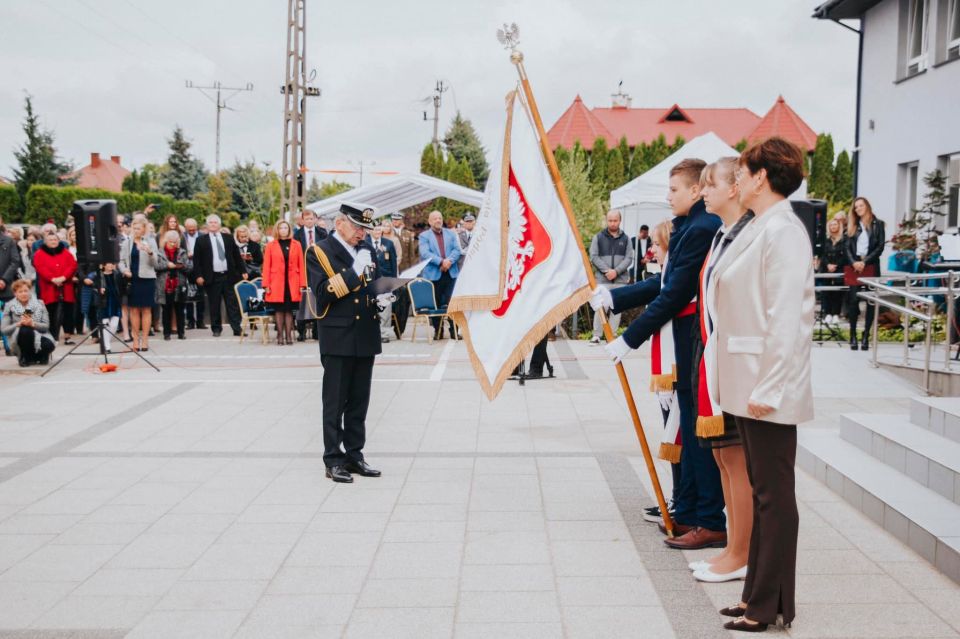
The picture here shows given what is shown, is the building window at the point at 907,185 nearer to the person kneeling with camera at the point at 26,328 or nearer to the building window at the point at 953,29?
the building window at the point at 953,29

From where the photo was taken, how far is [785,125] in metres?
65.0

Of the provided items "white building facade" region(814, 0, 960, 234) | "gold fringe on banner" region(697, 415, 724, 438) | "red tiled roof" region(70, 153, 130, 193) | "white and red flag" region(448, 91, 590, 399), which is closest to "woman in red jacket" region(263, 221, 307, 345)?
"white building facade" region(814, 0, 960, 234)

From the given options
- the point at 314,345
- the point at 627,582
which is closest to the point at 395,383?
the point at 314,345

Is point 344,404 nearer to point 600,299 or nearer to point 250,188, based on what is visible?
point 600,299

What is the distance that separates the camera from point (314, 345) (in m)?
16.3

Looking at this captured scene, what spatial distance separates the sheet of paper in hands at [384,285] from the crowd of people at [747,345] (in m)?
2.10

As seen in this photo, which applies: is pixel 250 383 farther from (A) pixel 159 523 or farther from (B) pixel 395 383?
(A) pixel 159 523

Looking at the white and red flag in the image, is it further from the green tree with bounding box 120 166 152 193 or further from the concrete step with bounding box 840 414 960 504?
the green tree with bounding box 120 166 152 193

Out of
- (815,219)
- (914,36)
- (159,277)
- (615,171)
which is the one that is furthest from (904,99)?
(615,171)

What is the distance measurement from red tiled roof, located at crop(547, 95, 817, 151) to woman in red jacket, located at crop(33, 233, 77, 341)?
51896 millimetres

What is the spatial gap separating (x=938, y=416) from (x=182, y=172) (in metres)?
60.1

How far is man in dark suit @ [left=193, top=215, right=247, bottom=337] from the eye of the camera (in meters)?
17.8

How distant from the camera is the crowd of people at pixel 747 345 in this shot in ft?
12.8

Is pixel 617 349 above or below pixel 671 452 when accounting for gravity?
above
